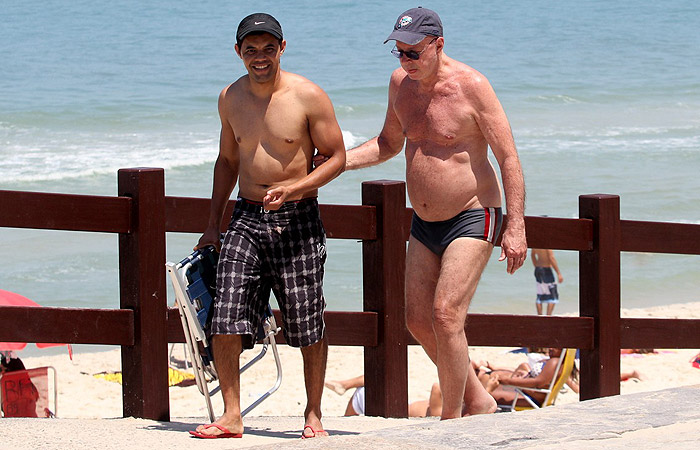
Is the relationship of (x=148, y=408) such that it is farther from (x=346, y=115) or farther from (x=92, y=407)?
(x=346, y=115)

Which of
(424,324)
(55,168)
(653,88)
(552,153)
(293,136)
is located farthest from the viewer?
(653,88)

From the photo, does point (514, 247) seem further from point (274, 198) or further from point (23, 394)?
point (23, 394)

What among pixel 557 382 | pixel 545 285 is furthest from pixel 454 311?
pixel 545 285

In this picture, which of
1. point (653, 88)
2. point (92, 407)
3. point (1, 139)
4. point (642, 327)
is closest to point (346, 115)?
point (1, 139)

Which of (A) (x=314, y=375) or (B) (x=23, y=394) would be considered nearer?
(A) (x=314, y=375)

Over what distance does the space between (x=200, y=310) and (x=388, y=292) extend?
1.07m

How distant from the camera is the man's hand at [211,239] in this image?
14.2 ft

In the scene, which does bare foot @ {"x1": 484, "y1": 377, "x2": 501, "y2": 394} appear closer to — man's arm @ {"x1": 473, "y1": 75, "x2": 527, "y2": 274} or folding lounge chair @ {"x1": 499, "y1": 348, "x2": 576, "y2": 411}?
folding lounge chair @ {"x1": 499, "y1": 348, "x2": 576, "y2": 411}

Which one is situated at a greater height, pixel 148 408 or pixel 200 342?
pixel 200 342

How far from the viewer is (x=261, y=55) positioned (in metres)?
4.14

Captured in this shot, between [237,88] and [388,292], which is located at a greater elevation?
[237,88]

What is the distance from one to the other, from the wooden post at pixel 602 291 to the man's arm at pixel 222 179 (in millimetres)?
1957

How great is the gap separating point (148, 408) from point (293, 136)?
135 centimetres

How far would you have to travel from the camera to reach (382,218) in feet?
16.2
